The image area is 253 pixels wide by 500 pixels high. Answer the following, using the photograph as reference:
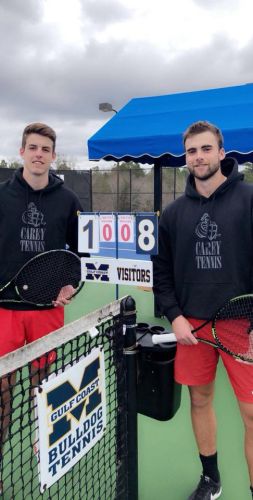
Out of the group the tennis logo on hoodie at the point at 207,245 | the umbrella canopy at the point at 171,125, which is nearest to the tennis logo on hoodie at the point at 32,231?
the tennis logo on hoodie at the point at 207,245

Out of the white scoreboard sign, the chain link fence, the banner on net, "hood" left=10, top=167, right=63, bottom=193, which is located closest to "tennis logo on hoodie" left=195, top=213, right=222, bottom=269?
the white scoreboard sign

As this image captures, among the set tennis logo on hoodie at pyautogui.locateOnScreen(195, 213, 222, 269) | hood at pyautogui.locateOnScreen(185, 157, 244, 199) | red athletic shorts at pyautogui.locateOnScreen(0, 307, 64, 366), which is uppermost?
hood at pyautogui.locateOnScreen(185, 157, 244, 199)

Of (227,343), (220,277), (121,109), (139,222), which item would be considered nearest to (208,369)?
(227,343)

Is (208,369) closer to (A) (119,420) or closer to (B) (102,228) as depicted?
(A) (119,420)

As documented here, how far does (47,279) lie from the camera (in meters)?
2.32

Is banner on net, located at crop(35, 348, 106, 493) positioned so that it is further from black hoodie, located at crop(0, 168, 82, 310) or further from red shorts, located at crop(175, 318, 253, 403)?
black hoodie, located at crop(0, 168, 82, 310)

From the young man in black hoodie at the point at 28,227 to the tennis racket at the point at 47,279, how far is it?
2.2 inches

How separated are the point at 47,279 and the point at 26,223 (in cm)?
35

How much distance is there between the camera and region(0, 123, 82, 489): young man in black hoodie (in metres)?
2.23

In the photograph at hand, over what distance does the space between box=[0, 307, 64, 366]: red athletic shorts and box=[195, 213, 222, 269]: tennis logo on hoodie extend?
3.16ft

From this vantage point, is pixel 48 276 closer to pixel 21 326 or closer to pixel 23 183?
pixel 21 326

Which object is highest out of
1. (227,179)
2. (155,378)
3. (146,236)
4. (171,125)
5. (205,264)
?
(171,125)

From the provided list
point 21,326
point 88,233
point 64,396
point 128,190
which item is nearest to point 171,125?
point 88,233

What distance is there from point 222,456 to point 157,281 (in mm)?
1317
